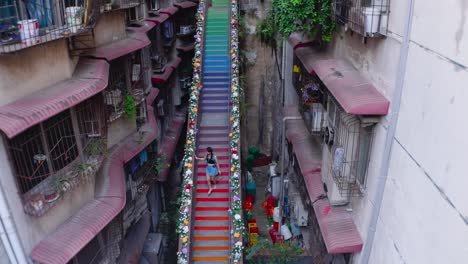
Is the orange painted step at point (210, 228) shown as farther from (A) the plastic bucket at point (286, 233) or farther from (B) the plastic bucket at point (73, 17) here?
(B) the plastic bucket at point (73, 17)

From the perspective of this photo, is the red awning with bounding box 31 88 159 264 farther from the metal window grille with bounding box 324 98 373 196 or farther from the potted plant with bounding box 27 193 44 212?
the metal window grille with bounding box 324 98 373 196

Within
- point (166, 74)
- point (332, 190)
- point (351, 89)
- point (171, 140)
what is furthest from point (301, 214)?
point (166, 74)

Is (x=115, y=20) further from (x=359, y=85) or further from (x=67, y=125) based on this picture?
(x=359, y=85)

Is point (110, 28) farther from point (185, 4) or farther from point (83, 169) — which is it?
point (185, 4)

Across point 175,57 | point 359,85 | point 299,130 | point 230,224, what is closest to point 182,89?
point 175,57

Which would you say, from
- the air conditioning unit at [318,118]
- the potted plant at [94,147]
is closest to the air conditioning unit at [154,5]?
the potted plant at [94,147]

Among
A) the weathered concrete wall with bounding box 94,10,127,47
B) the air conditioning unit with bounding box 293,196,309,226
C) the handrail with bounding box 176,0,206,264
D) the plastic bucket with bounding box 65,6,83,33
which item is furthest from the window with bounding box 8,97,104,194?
the air conditioning unit with bounding box 293,196,309,226
